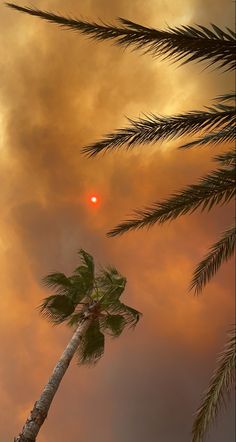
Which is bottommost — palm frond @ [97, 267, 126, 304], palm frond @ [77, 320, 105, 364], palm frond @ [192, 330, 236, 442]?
palm frond @ [192, 330, 236, 442]

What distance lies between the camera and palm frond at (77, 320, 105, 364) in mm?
17172

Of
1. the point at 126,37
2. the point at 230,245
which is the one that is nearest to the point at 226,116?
the point at 126,37

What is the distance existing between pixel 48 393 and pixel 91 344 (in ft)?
12.0

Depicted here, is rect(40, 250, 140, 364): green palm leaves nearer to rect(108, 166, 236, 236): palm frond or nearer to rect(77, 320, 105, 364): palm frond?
rect(77, 320, 105, 364): palm frond

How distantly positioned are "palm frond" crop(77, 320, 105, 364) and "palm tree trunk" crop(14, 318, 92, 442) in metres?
0.57

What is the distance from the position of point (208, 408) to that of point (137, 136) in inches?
172

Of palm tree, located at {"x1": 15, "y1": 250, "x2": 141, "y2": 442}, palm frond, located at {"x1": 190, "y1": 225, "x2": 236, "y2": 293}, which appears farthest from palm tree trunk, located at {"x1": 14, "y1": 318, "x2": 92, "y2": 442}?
palm frond, located at {"x1": 190, "y1": 225, "x2": 236, "y2": 293}

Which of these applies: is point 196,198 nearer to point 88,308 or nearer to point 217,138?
point 217,138

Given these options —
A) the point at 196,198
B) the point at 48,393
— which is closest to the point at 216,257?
the point at 196,198

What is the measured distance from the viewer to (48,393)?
13.9 m

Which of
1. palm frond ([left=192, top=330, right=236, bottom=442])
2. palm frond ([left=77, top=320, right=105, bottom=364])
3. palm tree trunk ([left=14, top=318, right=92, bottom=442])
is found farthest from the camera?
palm frond ([left=77, top=320, right=105, bottom=364])

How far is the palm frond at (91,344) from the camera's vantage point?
17.2 meters

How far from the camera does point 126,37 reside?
659 centimetres

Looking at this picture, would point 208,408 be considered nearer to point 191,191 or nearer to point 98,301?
point 191,191
